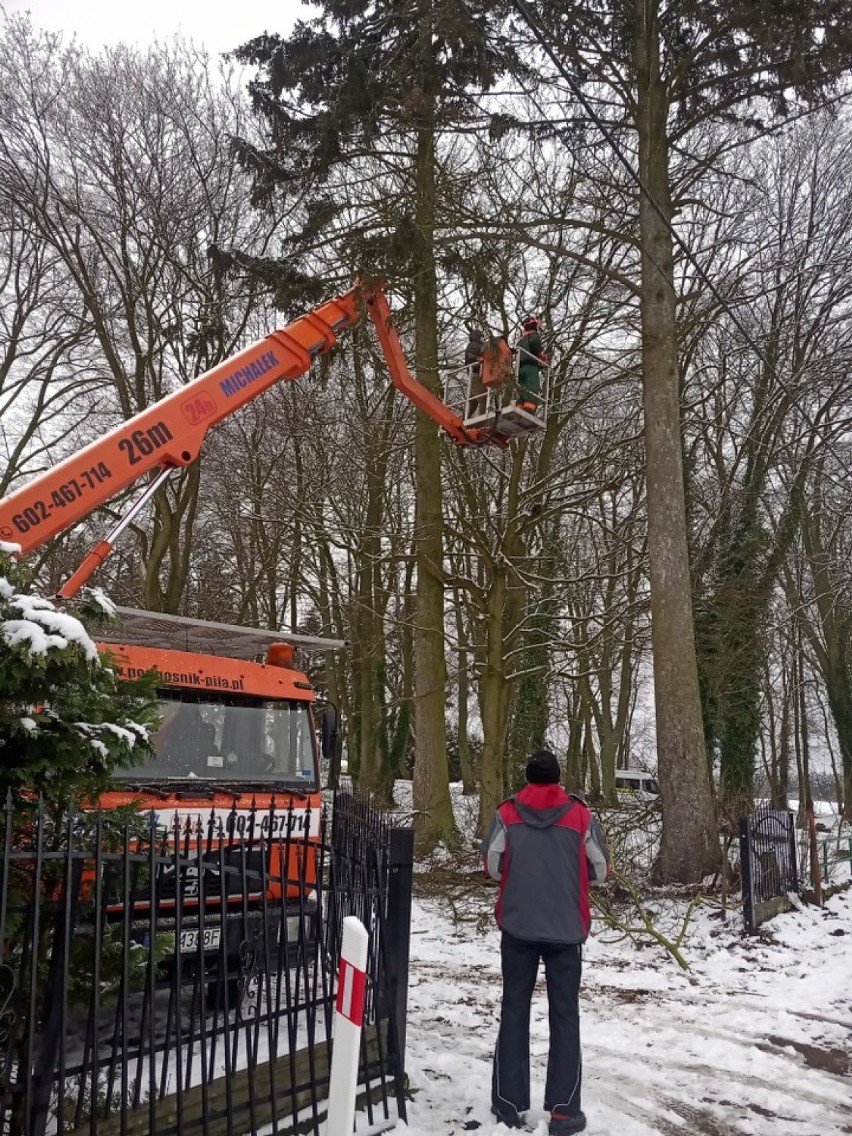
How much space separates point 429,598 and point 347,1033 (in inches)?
483

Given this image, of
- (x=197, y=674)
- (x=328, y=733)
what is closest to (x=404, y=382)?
(x=328, y=733)

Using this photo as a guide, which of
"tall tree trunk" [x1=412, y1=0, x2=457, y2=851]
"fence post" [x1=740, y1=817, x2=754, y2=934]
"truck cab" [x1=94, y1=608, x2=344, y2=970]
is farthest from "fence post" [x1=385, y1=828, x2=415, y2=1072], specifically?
"tall tree trunk" [x1=412, y1=0, x2=457, y2=851]

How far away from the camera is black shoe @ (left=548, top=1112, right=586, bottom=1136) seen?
4.55 meters

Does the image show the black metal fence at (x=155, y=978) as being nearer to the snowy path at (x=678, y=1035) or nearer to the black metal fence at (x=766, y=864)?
the snowy path at (x=678, y=1035)

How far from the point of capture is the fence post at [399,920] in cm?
516

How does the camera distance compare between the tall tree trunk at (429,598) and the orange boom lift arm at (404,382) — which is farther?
the tall tree trunk at (429,598)

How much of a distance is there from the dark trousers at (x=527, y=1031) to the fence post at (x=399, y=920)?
2.04 feet

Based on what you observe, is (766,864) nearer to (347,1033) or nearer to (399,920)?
(399,920)

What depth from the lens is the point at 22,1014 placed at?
3734 millimetres

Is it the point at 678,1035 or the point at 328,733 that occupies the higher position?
the point at 328,733

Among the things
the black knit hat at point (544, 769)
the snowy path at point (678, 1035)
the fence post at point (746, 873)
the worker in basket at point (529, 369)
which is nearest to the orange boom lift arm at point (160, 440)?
the worker in basket at point (529, 369)

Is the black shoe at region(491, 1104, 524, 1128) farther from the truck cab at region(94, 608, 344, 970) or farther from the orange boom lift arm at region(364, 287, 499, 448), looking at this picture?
the orange boom lift arm at region(364, 287, 499, 448)

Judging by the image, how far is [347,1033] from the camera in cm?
316

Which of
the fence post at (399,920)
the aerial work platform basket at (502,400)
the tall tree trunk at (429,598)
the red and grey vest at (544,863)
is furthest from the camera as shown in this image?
the tall tree trunk at (429,598)
